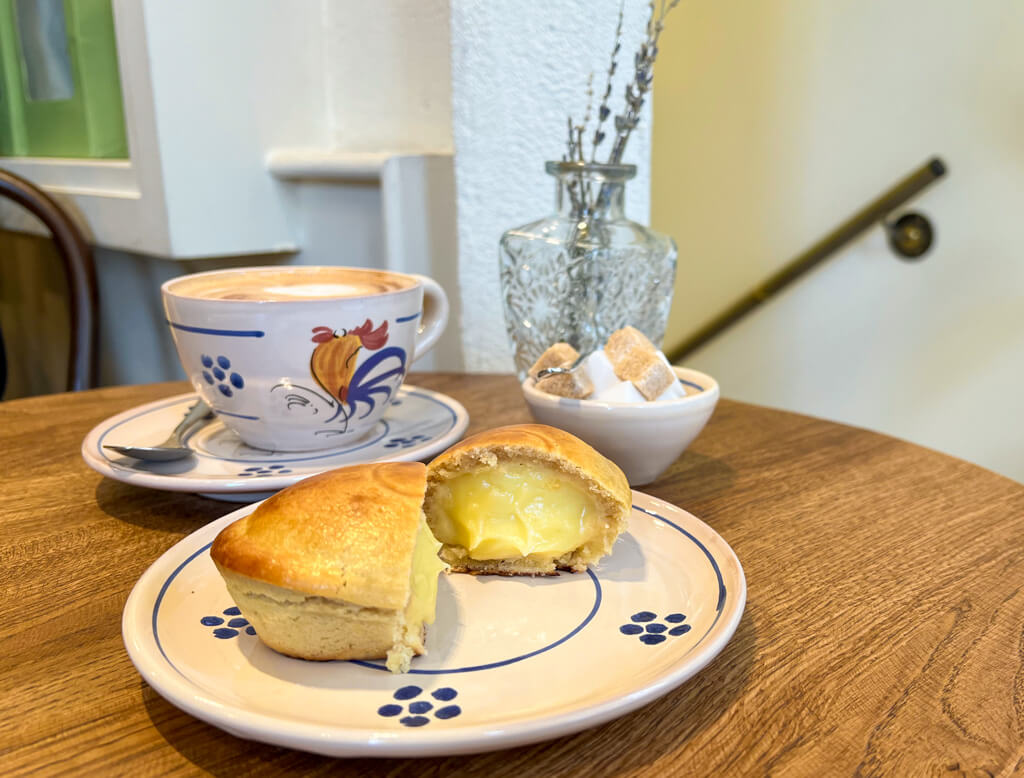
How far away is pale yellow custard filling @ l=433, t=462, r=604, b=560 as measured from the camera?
1.92ft

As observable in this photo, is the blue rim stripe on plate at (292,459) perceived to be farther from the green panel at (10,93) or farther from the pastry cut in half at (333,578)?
the green panel at (10,93)

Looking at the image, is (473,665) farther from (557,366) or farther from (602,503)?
(557,366)

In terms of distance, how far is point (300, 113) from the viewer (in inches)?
63.8

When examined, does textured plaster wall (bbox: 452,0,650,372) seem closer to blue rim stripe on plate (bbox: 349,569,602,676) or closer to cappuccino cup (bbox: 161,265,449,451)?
cappuccino cup (bbox: 161,265,449,451)

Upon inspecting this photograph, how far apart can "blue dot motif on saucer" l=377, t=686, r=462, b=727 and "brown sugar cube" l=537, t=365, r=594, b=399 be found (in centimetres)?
37

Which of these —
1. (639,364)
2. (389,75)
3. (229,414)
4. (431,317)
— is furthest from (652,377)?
(389,75)

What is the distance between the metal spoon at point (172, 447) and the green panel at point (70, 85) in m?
1.10

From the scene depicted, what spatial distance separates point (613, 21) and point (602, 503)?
1.06m

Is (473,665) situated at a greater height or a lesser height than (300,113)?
lesser

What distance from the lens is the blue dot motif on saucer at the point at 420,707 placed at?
40cm

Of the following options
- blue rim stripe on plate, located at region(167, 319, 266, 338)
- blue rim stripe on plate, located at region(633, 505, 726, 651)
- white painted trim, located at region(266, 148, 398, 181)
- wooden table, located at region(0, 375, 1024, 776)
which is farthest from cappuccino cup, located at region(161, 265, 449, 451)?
white painted trim, located at region(266, 148, 398, 181)

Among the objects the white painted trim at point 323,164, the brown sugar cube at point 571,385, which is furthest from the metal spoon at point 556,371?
the white painted trim at point 323,164

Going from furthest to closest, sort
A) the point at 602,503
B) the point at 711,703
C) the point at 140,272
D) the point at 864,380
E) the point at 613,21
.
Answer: the point at 864,380
the point at 140,272
the point at 613,21
the point at 602,503
the point at 711,703

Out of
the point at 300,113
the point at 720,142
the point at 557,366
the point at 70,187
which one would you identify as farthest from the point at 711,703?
the point at 720,142
